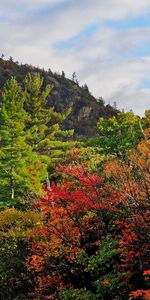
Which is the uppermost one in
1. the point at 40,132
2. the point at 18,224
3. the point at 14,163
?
the point at 40,132

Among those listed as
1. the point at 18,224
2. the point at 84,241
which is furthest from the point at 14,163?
the point at 84,241

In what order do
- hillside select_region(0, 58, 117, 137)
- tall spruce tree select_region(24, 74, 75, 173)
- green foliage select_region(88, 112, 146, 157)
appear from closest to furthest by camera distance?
green foliage select_region(88, 112, 146, 157), tall spruce tree select_region(24, 74, 75, 173), hillside select_region(0, 58, 117, 137)

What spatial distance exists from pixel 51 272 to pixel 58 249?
4.30 feet

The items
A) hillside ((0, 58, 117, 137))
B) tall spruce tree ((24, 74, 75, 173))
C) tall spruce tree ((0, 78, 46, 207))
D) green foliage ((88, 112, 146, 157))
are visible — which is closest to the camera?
tall spruce tree ((0, 78, 46, 207))

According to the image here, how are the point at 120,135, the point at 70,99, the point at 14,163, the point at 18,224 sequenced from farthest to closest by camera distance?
the point at 70,99, the point at 120,135, the point at 14,163, the point at 18,224

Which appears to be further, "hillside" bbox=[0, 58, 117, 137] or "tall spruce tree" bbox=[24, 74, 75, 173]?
"hillside" bbox=[0, 58, 117, 137]

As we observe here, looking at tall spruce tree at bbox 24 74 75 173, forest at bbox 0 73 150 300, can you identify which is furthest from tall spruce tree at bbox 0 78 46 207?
forest at bbox 0 73 150 300

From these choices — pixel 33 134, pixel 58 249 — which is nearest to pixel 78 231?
pixel 58 249

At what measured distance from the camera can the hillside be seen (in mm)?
95500

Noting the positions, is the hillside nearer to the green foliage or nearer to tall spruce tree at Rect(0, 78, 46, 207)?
the green foliage

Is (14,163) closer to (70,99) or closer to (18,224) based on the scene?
(18,224)

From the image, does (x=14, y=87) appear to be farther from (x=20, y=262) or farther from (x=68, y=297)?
(x=68, y=297)

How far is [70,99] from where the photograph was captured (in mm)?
102125

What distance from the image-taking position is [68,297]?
18.6 metres
